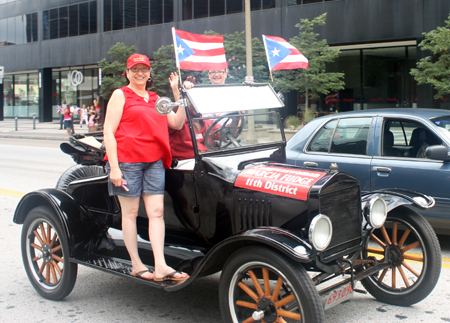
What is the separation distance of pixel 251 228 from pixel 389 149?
2947 millimetres

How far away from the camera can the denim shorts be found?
378cm

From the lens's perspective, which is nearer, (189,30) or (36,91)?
(189,30)

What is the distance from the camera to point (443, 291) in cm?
435

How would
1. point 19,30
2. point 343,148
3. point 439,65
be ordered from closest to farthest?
point 343,148
point 439,65
point 19,30

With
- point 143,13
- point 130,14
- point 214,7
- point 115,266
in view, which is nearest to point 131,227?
point 115,266

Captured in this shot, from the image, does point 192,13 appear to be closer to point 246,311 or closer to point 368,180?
point 368,180

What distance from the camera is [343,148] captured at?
19.6 feet

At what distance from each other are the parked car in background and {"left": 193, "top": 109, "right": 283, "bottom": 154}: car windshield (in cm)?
175

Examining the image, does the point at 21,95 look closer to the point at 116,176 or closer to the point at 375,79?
the point at 375,79

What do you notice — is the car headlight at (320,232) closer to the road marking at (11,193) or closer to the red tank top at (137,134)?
the red tank top at (137,134)

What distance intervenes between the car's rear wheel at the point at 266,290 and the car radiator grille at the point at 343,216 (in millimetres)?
384

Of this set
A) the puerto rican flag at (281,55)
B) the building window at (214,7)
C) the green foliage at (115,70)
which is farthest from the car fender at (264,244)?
the building window at (214,7)

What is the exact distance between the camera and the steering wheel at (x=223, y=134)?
3877mm

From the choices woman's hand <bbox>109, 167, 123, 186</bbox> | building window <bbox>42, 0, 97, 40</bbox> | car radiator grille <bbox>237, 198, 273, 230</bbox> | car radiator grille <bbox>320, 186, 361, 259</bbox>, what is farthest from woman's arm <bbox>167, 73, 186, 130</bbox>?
building window <bbox>42, 0, 97, 40</bbox>
